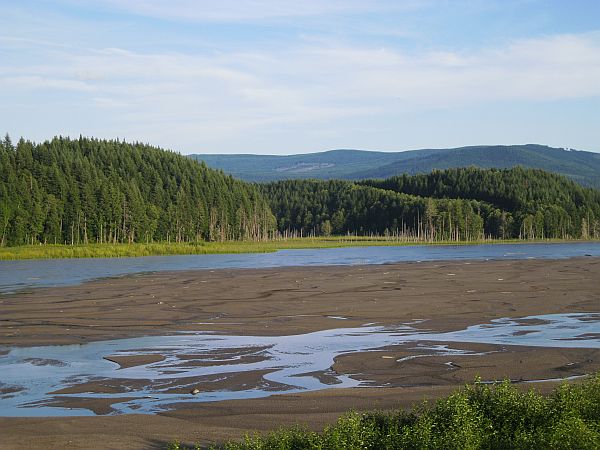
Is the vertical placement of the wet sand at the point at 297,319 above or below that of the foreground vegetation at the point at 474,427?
below

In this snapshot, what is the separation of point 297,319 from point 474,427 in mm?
21233

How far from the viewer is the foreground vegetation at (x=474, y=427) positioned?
13.9 m

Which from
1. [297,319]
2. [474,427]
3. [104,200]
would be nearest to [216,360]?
[297,319]

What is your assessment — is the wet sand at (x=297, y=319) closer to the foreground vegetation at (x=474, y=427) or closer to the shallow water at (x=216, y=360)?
the shallow water at (x=216, y=360)

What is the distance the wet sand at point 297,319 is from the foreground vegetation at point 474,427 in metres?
2.43

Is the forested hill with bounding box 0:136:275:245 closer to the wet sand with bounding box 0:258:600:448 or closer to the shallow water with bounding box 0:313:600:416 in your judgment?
the wet sand with bounding box 0:258:600:448

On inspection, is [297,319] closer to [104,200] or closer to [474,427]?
[474,427]

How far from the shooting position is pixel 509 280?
5591 cm

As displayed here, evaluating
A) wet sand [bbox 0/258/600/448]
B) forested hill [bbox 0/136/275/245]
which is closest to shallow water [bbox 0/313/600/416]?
wet sand [bbox 0/258/600/448]

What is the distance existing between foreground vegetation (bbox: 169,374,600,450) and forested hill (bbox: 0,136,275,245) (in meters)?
A: 119

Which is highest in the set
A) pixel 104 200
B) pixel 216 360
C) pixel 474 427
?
pixel 104 200

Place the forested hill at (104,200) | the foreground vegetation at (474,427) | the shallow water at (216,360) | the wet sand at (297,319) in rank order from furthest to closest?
1. the forested hill at (104,200)
2. the shallow water at (216,360)
3. the wet sand at (297,319)
4. the foreground vegetation at (474,427)

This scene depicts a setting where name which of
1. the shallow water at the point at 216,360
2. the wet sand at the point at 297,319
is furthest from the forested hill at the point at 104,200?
the shallow water at the point at 216,360

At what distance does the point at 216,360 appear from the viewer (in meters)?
25.2
